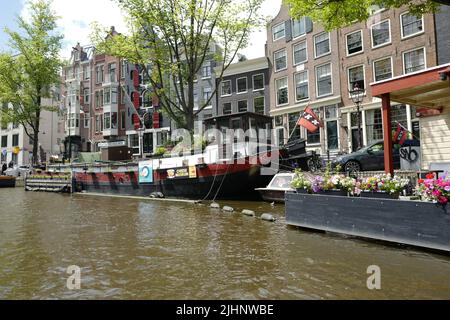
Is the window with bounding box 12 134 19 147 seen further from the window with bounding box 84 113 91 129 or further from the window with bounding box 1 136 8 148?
the window with bounding box 84 113 91 129

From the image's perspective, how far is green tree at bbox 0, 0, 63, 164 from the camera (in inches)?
1139

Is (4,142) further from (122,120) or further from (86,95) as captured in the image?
(122,120)

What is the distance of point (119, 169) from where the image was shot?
60.5 ft

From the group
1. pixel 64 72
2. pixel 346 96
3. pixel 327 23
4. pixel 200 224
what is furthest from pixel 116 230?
pixel 64 72

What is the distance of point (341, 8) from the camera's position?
376 inches

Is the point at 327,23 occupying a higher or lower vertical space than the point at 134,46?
lower

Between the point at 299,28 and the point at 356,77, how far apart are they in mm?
6789

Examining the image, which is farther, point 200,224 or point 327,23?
point 327,23

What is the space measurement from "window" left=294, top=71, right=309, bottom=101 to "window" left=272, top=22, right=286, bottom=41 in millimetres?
4287

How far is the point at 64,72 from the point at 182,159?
40.6 metres

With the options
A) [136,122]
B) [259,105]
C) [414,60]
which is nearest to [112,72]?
[136,122]

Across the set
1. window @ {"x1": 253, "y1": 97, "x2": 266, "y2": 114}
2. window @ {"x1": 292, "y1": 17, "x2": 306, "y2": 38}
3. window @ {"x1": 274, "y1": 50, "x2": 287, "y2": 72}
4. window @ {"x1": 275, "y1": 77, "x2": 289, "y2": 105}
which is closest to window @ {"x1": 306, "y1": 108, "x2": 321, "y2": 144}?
window @ {"x1": 275, "y1": 77, "x2": 289, "y2": 105}

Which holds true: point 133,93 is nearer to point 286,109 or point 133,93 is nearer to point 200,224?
point 286,109

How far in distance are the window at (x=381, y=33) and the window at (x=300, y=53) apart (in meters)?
5.28
